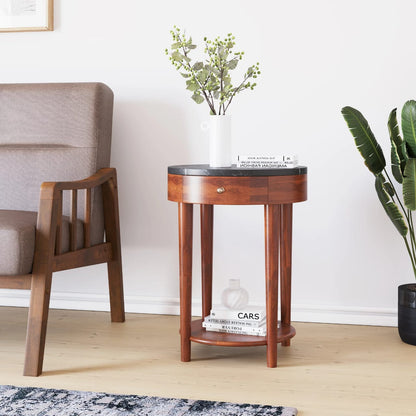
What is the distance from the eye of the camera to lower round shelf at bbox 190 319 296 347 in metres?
2.18

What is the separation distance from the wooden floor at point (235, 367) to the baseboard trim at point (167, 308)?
2.0 inches

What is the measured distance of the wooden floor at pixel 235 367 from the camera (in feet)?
6.29

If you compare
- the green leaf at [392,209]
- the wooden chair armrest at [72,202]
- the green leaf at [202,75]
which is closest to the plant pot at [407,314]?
the green leaf at [392,209]

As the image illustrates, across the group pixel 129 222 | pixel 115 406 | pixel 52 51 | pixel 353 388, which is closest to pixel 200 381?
pixel 115 406

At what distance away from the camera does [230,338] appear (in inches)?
87.4

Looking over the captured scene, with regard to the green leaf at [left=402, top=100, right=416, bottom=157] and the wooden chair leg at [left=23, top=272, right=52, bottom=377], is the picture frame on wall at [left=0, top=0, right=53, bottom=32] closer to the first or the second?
the wooden chair leg at [left=23, top=272, right=52, bottom=377]

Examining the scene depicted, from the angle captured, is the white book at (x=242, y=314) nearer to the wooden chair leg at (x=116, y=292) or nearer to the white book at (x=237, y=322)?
the white book at (x=237, y=322)

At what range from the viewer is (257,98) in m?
2.80

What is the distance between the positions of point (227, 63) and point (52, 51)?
107 centimetres

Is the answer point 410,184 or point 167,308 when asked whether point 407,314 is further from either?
point 167,308

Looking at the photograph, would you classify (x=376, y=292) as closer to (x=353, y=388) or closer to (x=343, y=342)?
(x=343, y=342)

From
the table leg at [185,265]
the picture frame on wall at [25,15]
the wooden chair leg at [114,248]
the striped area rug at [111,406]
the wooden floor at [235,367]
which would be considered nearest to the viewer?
the striped area rug at [111,406]

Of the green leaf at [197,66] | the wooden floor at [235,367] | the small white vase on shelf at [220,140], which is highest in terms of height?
the green leaf at [197,66]

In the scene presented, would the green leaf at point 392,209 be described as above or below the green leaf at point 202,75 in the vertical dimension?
below
